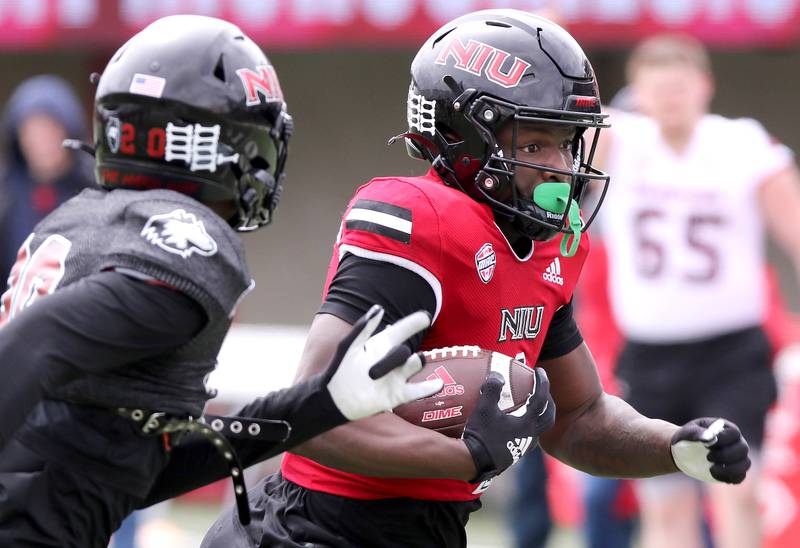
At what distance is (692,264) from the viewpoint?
226 inches

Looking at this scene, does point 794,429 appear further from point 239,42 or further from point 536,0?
point 239,42

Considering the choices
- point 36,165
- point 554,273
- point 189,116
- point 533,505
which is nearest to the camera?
point 189,116

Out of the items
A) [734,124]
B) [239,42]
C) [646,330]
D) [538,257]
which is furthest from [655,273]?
[239,42]

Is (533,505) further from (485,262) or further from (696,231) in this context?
(485,262)

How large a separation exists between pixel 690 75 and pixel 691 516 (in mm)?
1746

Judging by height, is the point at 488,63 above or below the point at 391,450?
above

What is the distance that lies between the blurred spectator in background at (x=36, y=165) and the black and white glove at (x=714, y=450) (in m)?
3.46

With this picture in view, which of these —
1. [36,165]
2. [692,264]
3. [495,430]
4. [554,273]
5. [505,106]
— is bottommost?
[36,165]

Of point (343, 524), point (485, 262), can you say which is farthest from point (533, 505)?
point (485, 262)

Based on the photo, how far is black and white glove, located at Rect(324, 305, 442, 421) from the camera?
8.29 feet

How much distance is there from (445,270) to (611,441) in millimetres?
735

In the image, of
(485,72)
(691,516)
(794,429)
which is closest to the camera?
(485,72)

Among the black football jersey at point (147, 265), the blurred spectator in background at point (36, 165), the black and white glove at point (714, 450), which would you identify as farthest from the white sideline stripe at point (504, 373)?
the blurred spectator in background at point (36, 165)

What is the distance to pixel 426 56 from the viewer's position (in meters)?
3.26
